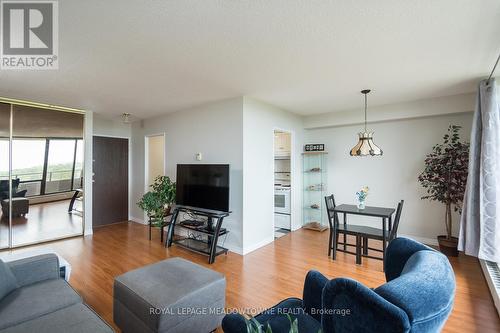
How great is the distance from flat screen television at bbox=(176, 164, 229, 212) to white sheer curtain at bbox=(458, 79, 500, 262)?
3197 millimetres

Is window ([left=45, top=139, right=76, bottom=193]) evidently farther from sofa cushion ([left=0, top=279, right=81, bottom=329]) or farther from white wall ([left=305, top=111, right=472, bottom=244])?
white wall ([left=305, top=111, right=472, bottom=244])

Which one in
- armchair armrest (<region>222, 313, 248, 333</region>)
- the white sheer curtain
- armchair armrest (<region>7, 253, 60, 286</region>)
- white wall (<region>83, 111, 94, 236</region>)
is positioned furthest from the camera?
white wall (<region>83, 111, 94, 236</region>)

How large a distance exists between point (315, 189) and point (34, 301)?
4.84 metres

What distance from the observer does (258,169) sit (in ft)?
13.6

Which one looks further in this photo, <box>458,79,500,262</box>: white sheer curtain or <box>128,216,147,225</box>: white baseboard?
<box>128,216,147,225</box>: white baseboard

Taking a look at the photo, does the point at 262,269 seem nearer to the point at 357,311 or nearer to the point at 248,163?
the point at 248,163

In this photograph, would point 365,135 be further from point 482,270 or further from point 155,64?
point 155,64

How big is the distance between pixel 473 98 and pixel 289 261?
3.73 meters

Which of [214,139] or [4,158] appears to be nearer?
[4,158]

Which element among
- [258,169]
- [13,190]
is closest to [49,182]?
[13,190]

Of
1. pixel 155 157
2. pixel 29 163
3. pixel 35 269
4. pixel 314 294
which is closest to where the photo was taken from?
pixel 314 294

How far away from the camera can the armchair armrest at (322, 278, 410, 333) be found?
2.93ft

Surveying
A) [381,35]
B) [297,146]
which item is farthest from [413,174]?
[381,35]

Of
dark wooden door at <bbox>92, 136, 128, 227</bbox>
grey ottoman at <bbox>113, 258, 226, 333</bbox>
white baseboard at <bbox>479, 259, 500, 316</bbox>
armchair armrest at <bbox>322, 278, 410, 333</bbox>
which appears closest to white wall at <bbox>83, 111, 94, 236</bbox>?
dark wooden door at <bbox>92, 136, 128, 227</bbox>
